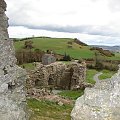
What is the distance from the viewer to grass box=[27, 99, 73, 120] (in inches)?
1090

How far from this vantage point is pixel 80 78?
56.3 metres

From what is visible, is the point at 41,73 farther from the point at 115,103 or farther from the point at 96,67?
the point at 115,103

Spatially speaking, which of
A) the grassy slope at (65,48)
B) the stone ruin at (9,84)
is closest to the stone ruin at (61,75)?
the stone ruin at (9,84)

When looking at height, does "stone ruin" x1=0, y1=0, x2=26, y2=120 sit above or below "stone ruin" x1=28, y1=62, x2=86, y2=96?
above

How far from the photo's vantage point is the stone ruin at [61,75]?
5350 cm

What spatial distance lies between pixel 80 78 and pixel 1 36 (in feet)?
143

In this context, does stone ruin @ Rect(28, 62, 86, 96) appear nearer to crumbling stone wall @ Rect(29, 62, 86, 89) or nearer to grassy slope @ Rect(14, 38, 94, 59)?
crumbling stone wall @ Rect(29, 62, 86, 89)

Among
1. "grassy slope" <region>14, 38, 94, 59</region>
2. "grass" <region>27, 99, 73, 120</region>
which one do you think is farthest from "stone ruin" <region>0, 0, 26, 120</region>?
"grassy slope" <region>14, 38, 94, 59</region>

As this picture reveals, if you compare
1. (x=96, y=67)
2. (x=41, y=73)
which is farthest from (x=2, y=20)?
(x=96, y=67)

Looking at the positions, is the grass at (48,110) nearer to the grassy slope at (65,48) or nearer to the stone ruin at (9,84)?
the stone ruin at (9,84)

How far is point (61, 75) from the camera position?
5784 centimetres

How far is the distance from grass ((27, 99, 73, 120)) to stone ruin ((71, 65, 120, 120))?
1386 centimetres

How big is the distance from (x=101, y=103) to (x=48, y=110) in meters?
18.9

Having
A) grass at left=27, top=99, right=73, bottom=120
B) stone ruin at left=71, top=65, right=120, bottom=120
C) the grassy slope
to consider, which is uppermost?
stone ruin at left=71, top=65, right=120, bottom=120
